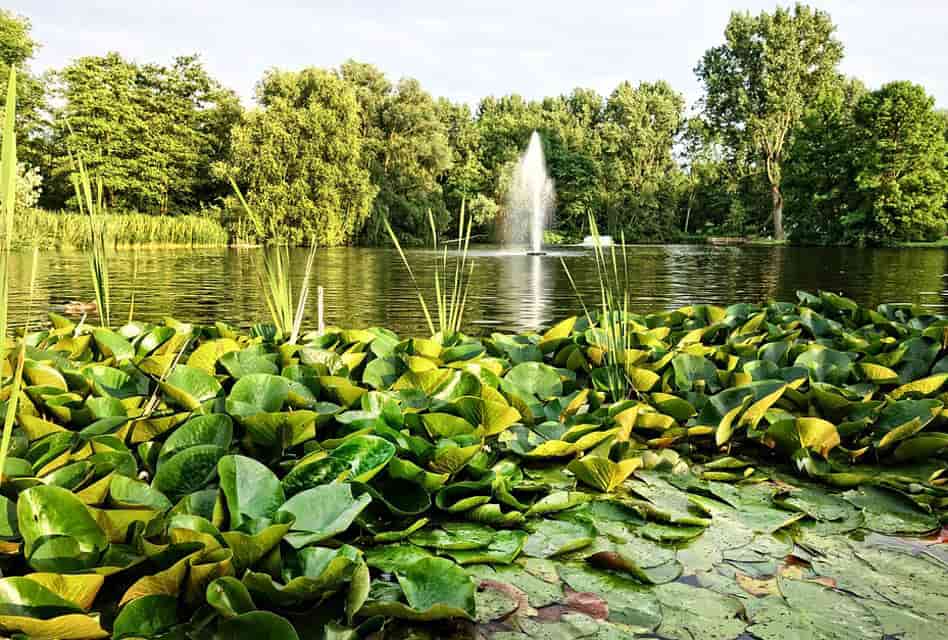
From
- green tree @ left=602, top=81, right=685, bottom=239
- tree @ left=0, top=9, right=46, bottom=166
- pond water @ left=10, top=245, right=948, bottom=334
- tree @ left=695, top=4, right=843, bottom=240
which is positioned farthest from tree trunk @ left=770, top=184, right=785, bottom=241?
tree @ left=0, top=9, right=46, bottom=166

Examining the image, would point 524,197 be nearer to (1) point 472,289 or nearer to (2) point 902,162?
(2) point 902,162

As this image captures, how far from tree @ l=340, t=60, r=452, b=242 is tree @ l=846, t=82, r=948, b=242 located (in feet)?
56.6

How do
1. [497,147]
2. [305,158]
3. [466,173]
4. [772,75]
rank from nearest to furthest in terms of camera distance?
1. [305,158]
2. [772,75]
3. [466,173]
4. [497,147]

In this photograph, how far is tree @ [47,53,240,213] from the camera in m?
29.4

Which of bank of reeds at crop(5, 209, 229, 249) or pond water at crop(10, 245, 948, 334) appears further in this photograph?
bank of reeds at crop(5, 209, 229, 249)

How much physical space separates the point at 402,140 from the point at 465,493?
3145 centimetres

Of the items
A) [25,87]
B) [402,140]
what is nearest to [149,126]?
[25,87]

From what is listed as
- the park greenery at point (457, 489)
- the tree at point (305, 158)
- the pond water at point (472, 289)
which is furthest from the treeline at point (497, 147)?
the park greenery at point (457, 489)

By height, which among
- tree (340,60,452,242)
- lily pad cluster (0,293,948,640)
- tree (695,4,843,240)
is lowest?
lily pad cluster (0,293,948,640)

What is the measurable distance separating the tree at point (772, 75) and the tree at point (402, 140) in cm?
1673

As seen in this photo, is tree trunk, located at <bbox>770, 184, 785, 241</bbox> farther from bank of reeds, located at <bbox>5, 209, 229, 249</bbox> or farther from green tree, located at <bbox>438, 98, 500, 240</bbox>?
bank of reeds, located at <bbox>5, 209, 229, 249</bbox>

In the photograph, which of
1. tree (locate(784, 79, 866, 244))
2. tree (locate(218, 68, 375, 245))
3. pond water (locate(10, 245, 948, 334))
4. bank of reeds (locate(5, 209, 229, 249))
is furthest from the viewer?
tree (locate(784, 79, 866, 244))

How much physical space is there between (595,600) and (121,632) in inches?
32.7

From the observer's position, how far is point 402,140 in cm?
3169
